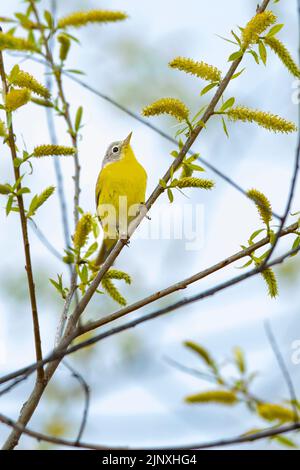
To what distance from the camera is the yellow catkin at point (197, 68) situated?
10.1ft

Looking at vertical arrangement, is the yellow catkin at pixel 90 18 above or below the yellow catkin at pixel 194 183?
above

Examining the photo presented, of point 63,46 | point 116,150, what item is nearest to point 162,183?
point 63,46

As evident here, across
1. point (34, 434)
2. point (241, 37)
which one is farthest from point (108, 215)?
point (34, 434)

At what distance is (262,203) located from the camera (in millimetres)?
2939

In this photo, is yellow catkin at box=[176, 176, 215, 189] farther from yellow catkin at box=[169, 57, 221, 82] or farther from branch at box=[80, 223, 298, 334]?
yellow catkin at box=[169, 57, 221, 82]

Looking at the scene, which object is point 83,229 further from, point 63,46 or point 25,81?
point 63,46

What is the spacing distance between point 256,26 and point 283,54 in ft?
0.71

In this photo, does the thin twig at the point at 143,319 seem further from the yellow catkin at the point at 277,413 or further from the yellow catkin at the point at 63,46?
the yellow catkin at the point at 63,46

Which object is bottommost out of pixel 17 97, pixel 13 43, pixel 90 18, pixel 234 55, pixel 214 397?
pixel 214 397

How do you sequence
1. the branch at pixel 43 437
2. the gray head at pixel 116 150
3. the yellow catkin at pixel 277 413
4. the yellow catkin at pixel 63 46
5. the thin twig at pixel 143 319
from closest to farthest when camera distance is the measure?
the branch at pixel 43 437
the thin twig at pixel 143 319
the yellow catkin at pixel 277 413
the yellow catkin at pixel 63 46
the gray head at pixel 116 150

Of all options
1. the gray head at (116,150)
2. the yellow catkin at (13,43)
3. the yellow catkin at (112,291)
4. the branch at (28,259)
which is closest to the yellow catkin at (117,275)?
the yellow catkin at (112,291)

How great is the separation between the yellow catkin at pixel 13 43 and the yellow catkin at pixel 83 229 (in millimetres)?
744

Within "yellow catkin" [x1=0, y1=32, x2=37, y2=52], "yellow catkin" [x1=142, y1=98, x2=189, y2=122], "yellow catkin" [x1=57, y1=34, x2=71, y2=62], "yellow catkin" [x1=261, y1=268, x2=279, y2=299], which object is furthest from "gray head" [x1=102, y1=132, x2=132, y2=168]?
"yellow catkin" [x1=261, y1=268, x2=279, y2=299]
